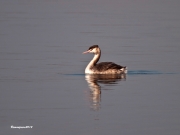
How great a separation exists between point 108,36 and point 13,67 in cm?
780

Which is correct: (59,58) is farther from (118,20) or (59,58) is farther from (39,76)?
(118,20)

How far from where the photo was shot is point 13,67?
2138 cm

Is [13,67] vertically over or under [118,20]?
under

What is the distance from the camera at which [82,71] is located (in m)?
22.0

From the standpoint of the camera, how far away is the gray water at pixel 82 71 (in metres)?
14.2

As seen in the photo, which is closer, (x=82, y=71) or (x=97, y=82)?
(x=97, y=82)

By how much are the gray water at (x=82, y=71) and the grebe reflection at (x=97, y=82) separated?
25 mm

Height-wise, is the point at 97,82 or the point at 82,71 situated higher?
the point at 82,71

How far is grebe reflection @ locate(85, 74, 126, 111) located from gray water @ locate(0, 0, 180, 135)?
0.08ft

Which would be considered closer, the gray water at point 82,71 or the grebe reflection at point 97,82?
the gray water at point 82,71

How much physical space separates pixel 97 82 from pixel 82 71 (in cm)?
232

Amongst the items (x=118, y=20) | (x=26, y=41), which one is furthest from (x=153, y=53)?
(x=118, y=20)

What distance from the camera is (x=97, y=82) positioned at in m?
19.7

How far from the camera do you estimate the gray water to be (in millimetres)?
14242
